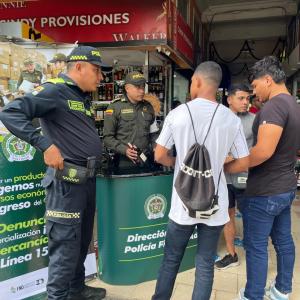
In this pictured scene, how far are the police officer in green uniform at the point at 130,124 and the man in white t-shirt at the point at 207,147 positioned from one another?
3.28ft

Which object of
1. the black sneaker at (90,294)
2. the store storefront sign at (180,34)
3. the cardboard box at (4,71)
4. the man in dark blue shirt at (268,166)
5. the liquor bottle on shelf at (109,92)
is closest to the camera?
the man in dark blue shirt at (268,166)

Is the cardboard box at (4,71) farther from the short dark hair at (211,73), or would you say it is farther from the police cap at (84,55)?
the short dark hair at (211,73)

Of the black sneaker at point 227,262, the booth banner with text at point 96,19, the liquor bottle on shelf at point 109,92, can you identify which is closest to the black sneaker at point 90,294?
the black sneaker at point 227,262

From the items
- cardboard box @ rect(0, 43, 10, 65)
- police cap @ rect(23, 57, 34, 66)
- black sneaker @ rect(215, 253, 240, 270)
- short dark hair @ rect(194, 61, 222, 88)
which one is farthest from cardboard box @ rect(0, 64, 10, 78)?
black sneaker @ rect(215, 253, 240, 270)

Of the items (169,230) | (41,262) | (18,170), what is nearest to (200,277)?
(169,230)

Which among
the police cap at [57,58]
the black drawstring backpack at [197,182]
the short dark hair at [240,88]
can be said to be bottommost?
the black drawstring backpack at [197,182]

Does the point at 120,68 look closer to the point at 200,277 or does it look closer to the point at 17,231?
the point at 17,231

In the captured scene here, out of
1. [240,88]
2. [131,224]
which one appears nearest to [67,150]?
[131,224]

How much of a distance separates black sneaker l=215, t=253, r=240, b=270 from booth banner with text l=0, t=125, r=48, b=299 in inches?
54.2

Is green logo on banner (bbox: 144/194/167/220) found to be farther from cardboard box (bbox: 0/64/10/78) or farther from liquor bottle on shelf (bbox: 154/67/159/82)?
liquor bottle on shelf (bbox: 154/67/159/82)

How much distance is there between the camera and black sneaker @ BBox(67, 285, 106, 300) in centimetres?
220

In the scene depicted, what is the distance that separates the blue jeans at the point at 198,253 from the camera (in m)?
1.77

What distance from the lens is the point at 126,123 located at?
9.32ft

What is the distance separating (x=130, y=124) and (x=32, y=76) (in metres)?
0.96
